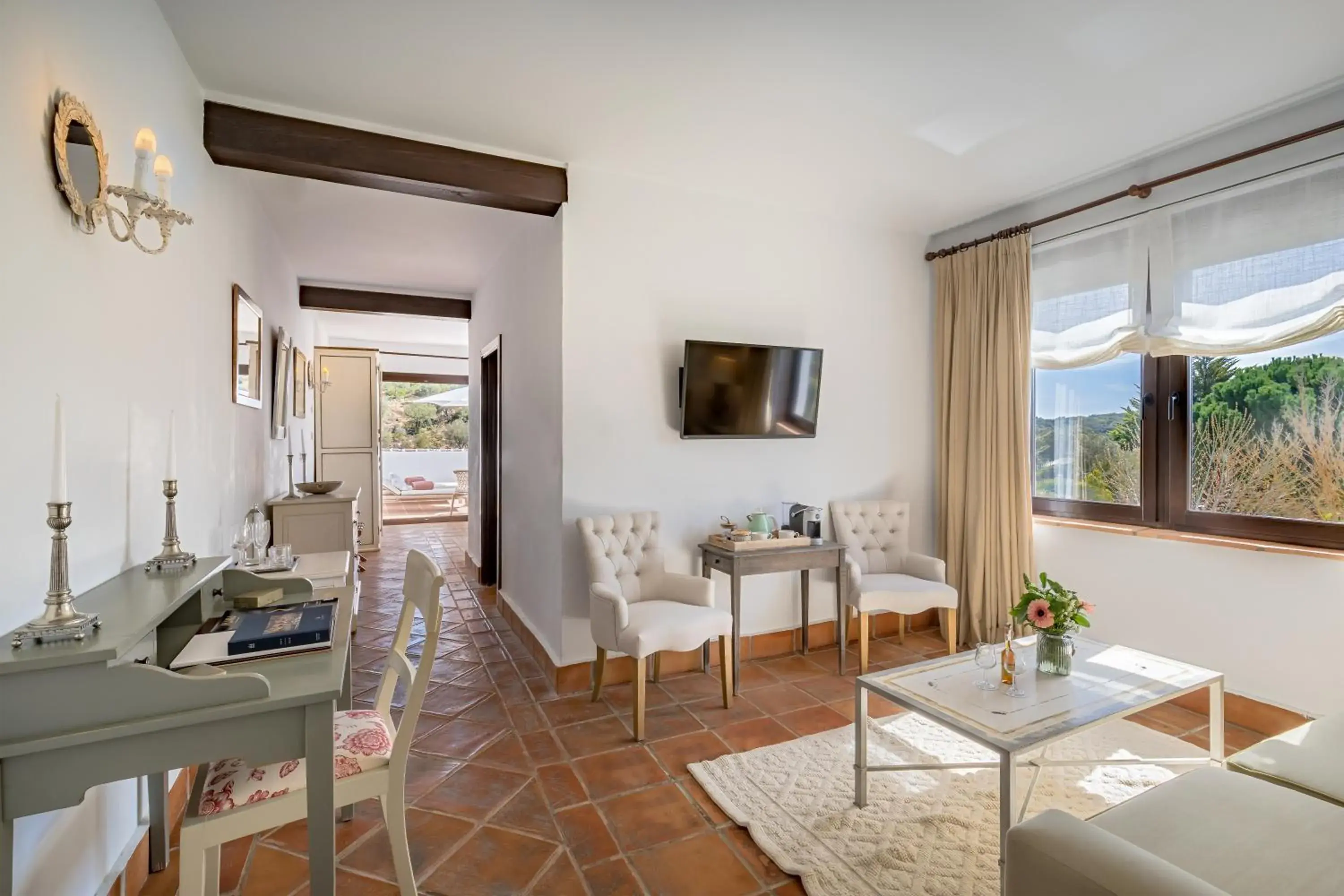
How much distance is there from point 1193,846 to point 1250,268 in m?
2.69

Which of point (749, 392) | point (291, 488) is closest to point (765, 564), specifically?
point (749, 392)

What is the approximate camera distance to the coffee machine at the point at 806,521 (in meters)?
3.64

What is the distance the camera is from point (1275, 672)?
2.78 m

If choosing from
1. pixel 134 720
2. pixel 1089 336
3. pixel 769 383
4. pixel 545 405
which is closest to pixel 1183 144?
pixel 1089 336

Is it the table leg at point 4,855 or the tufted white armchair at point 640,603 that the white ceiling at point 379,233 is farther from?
the table leg at point 4,855

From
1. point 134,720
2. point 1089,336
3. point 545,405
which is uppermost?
point 1089,336

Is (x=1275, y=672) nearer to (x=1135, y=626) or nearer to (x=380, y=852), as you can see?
(x=1135, y=626)

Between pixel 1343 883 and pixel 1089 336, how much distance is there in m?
2.85

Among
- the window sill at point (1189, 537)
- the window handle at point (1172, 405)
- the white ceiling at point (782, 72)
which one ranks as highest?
the white ceiling at point (782, 72)

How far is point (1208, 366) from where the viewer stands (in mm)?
3082

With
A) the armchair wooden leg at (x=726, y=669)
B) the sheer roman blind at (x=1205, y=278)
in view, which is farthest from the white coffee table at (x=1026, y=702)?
the sheer roman blind at (x=1205, y=278)

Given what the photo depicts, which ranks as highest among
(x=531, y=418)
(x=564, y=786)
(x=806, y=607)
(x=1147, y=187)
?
(x=1147, y=187)

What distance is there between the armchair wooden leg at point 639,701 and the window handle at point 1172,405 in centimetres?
290

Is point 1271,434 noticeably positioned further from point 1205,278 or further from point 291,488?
point 291,488
